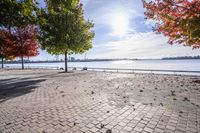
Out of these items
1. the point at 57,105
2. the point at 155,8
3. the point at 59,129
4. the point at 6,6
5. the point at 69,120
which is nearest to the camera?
the point at 59,129

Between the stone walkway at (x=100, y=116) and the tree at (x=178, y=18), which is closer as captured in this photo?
the stone walkway at (x=100, y=116)

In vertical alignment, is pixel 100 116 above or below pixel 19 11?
below

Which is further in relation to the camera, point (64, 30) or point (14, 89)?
point (64, 30)

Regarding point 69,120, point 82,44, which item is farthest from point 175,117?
point 82,44

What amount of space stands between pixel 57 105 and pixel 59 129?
8.64 feet

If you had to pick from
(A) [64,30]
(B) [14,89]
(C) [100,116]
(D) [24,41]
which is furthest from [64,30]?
(C) [100,116]

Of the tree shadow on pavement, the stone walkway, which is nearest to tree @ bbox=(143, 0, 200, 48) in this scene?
the stone walkway

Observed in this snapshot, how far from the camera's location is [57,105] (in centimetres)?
751

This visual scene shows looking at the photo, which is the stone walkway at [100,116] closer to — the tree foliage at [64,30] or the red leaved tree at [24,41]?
the tree foliage at [64,30]

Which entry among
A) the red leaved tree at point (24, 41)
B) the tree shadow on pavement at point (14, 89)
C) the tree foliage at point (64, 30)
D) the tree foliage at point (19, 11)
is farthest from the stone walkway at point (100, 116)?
the red leaved tree at point (24, 41)

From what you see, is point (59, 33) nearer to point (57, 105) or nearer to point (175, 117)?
point (57, 105)

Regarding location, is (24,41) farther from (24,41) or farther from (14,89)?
(14,89)

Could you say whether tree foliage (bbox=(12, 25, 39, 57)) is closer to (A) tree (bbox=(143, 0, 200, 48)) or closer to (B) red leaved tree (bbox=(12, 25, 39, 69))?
(B) red leaved tree (bbox=(12, 25, 39, 69))

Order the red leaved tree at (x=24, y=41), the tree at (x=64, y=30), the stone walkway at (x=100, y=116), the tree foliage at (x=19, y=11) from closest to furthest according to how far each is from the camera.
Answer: the stone walkway at (x=100, y=116)
the tree foliage at (x=19, y=11)
the tree at (x=64, y=30)
the red leaved tree at (x=24, y=41)
